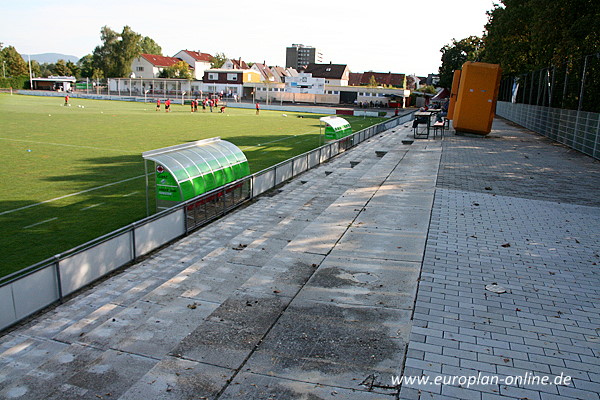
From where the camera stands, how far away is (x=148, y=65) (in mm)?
123875

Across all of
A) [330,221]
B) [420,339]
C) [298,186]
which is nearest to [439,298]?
[420,339]

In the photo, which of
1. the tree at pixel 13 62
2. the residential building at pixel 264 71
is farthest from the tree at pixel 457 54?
the tree at pixel 13 62

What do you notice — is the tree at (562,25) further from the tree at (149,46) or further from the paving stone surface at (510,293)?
the tree at (149,46)

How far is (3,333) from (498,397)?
7.03 m

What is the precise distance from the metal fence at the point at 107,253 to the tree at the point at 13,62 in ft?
444

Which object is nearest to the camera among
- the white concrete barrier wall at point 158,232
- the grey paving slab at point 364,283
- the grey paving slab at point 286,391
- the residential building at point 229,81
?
the grey paving slab at point 286,391

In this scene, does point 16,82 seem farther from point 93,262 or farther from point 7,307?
point 7,307

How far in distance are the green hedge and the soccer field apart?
73.3m

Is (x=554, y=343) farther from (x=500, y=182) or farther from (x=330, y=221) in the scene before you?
(x=500, y=182)

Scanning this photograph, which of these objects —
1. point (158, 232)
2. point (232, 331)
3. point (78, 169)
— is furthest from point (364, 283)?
point (78, 169)

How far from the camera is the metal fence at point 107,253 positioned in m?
7.72

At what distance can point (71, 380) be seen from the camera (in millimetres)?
5785

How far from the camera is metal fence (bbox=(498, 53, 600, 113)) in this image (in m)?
26.9

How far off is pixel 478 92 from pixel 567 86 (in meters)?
5.89
